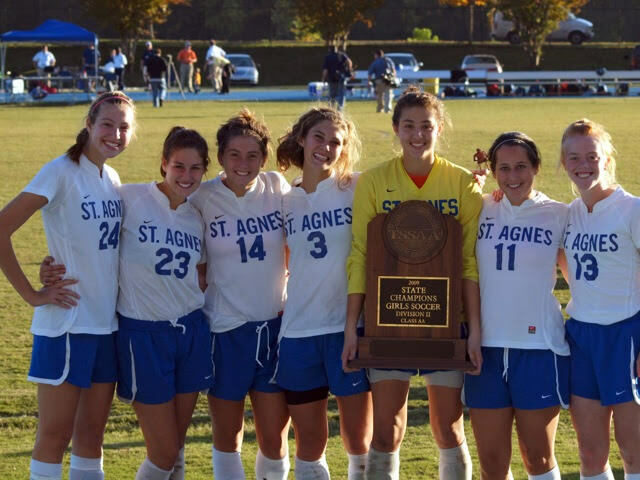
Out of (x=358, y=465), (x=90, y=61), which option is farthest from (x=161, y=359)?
(x=90, y=61)

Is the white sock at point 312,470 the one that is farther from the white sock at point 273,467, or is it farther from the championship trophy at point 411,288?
the championship trophy at point 411,288

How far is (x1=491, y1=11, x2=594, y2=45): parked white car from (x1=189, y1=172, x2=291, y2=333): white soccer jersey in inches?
1883

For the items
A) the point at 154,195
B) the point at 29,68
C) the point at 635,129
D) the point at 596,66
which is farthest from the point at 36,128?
the point at 596,66

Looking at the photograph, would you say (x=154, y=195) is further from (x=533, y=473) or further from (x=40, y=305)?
(x=533, y=473)

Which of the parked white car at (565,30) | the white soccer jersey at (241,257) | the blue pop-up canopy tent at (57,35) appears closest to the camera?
the white soccer jersey at (241,257)

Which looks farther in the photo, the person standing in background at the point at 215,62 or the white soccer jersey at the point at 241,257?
the person standing in background at the point at 215,62

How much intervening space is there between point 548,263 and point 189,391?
1.50 metres

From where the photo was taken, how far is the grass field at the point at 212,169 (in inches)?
202

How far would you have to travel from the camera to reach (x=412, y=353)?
409 centimetres

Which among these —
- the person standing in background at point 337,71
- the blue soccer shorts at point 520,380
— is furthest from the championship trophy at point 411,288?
the person standing in background at point 337,71

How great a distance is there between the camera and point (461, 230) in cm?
408

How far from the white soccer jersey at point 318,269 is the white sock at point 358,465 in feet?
1.69

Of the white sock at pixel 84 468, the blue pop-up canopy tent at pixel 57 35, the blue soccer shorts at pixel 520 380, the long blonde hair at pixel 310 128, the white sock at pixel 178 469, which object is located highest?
the blue pop-up canopy tent at pixel 57 35

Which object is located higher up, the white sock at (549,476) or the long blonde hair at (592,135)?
the long blonde hair at (592,135)
